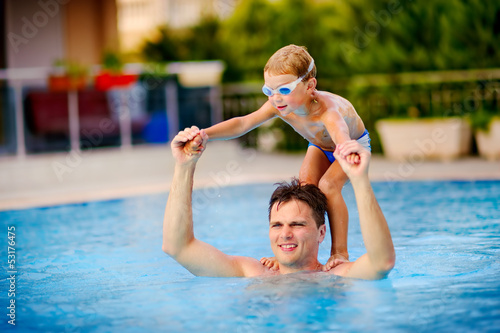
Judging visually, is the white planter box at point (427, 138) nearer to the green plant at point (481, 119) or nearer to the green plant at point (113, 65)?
the green plant at point (481, 119)

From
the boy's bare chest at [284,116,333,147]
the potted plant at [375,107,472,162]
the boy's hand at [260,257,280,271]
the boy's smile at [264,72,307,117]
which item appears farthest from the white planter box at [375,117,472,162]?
the boy's smile at [264,72,307,117]

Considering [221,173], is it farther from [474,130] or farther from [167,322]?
[167,322]

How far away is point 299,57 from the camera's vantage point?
169 inches

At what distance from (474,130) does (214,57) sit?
835 cm

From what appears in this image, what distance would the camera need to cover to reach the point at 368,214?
11.2 ft

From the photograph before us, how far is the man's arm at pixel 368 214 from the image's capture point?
3.35 metres

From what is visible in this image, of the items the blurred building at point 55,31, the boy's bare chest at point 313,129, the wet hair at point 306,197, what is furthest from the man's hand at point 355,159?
the blurred building at point 55,31

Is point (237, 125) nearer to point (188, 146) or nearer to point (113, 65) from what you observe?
point (188, 146)

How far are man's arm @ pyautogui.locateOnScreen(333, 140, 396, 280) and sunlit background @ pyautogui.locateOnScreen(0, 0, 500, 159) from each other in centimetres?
910

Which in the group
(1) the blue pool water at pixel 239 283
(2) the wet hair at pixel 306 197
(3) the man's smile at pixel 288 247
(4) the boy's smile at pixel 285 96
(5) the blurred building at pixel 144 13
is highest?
(5) the blurred building at pixel 144 13

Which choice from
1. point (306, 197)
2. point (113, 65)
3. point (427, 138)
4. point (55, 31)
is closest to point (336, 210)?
point (306, 197)

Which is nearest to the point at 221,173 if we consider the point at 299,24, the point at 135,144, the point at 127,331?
the point at 135,144

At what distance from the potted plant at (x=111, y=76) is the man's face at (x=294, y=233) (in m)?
8.96

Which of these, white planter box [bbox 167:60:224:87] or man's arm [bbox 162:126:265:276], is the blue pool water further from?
white planter box [bbox 167:60:224:87]
